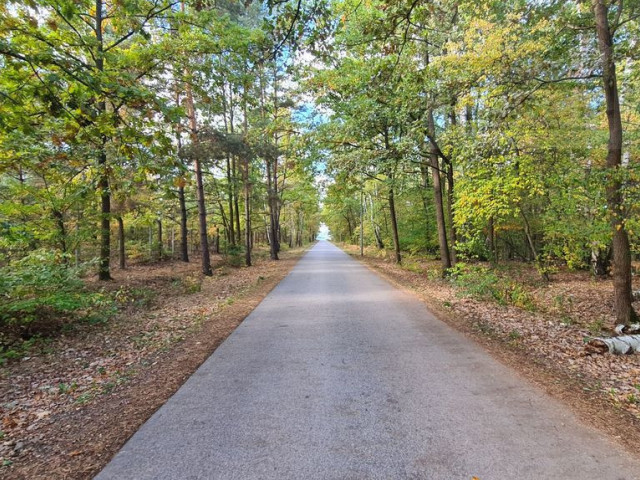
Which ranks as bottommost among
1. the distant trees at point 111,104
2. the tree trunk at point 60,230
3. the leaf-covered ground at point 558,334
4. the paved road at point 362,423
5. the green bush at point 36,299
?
the leaf-covered ground at point 558,334

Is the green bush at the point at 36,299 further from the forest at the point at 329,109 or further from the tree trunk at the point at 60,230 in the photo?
the tree trunk at the point at 60,230

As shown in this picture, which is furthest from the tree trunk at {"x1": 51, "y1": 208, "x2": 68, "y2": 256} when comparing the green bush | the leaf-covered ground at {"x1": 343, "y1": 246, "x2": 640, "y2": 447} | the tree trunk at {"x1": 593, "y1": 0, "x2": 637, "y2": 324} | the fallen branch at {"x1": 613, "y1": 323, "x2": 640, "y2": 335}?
the fallen branch at {"x1": 613, "y1": 323, "x2": 640, "y2": 335}

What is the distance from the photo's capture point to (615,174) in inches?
193

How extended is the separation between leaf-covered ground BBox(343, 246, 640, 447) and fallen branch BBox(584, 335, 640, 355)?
0.12 metres

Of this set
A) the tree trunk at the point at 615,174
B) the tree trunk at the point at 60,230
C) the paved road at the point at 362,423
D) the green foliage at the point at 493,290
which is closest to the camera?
the paved road at the point at 362,423

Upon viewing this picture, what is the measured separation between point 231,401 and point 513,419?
276cm

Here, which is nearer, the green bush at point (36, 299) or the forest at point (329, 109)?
the forest at point (329, 109)

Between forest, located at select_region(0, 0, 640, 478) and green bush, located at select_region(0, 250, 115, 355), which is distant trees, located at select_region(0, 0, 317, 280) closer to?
forest, located at select_region(0, 0, 640, 478)

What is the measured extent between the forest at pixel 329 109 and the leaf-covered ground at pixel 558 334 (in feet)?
3.22

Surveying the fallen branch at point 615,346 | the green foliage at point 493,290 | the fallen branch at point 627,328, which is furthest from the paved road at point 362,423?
the green foliage at point 493,290

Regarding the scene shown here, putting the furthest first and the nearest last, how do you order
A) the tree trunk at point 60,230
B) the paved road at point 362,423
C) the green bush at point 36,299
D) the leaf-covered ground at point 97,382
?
the tree trunk at point 60,230, the green bush at point 36,299, the leaf-covered ground at point 97,382, the paved road at point 362,423

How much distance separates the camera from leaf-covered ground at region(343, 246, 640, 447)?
3.32 meters

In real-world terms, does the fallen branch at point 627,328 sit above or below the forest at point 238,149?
below

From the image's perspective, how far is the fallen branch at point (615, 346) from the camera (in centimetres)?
466
